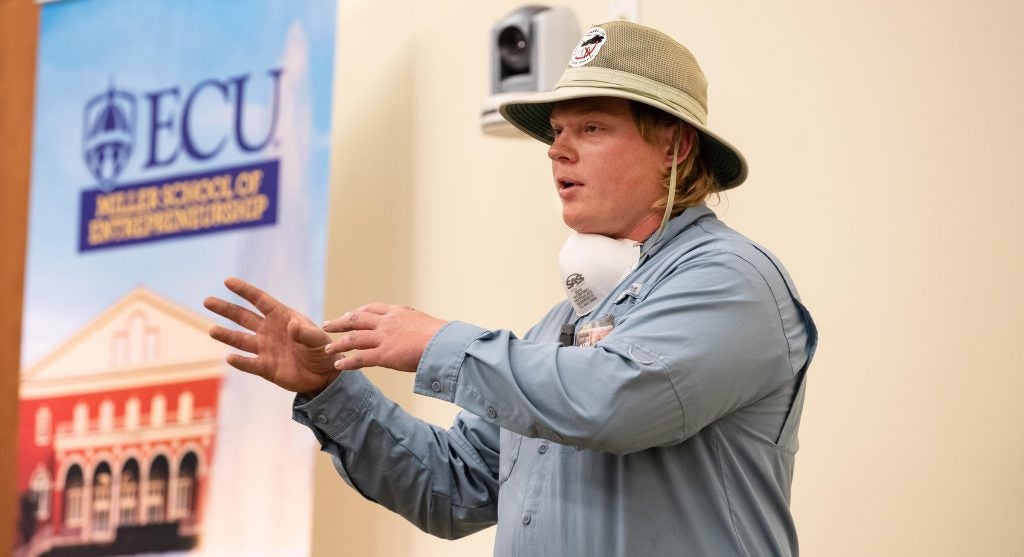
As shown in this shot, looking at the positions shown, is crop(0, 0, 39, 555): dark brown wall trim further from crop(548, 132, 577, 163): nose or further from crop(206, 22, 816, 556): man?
crop(548, 132, 577, 163): nose

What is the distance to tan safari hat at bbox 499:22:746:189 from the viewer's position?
1.78 meters

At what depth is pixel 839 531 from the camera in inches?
105

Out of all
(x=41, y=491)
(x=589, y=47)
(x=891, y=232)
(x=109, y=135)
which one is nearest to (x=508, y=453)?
(x=589, y=47)

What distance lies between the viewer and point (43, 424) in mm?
3562

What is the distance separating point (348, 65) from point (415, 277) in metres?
0.67

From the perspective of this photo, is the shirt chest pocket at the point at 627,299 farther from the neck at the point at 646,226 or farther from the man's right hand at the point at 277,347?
the man's right hand at the point at 277,347

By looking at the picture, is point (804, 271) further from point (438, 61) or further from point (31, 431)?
point (31, 431)

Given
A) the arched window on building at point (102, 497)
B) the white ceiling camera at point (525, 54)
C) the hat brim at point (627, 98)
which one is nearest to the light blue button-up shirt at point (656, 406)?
the hat brim at point (627, 98)

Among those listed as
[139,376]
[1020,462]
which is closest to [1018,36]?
[1020,462]

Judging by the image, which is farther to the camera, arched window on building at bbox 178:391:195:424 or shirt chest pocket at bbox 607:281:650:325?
arched window on building at bbox 178:391:195:424

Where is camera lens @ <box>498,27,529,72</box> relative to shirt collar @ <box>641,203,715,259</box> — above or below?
above

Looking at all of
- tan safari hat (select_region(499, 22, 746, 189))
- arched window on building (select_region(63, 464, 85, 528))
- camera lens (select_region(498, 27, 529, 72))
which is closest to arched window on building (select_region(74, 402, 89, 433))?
arched window on building (select_region(63, 464, 85, 528))

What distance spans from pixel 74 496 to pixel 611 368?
95.9 inches

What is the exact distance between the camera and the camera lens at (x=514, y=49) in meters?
3.12
